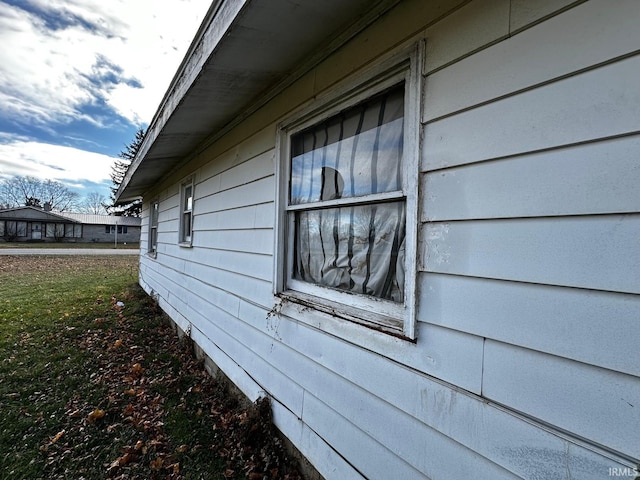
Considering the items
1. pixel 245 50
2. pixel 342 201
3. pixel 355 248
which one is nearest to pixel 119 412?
pixel 355 248

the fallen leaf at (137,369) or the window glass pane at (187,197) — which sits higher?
the window glass pane at (187,197)

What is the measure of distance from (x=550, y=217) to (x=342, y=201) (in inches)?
46.4

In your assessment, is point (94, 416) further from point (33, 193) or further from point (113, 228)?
point (33, 193)

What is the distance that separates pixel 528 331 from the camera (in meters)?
1.15

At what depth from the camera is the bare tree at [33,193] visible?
49.2 m

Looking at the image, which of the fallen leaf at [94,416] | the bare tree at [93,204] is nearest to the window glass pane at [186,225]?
the fallen leaf at [94,416]

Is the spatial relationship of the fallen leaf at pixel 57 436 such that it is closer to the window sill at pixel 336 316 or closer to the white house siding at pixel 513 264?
the window sill at pixel 336 316

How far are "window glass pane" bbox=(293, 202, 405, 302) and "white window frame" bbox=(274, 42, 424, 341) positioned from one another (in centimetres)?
6

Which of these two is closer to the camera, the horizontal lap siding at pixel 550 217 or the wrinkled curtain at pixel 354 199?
the horizontal lap siding at pixel 550 217

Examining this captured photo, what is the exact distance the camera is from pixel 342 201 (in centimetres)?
208

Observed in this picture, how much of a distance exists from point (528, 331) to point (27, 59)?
603 inches

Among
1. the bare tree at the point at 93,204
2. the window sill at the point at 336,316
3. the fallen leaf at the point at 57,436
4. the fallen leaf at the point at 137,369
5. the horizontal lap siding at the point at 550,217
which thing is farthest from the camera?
the bare tree at the point at 93,204

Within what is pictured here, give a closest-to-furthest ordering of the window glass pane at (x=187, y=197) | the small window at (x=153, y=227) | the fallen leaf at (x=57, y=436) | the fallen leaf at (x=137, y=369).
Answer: the fallen leaf at (x=57, y=436)
the fallen leaf at (x=137, y=369)
the window glass pane at (x=187, y=197)
the small window at (x=153, y=227)

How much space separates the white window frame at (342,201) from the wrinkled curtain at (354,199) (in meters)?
0.06
